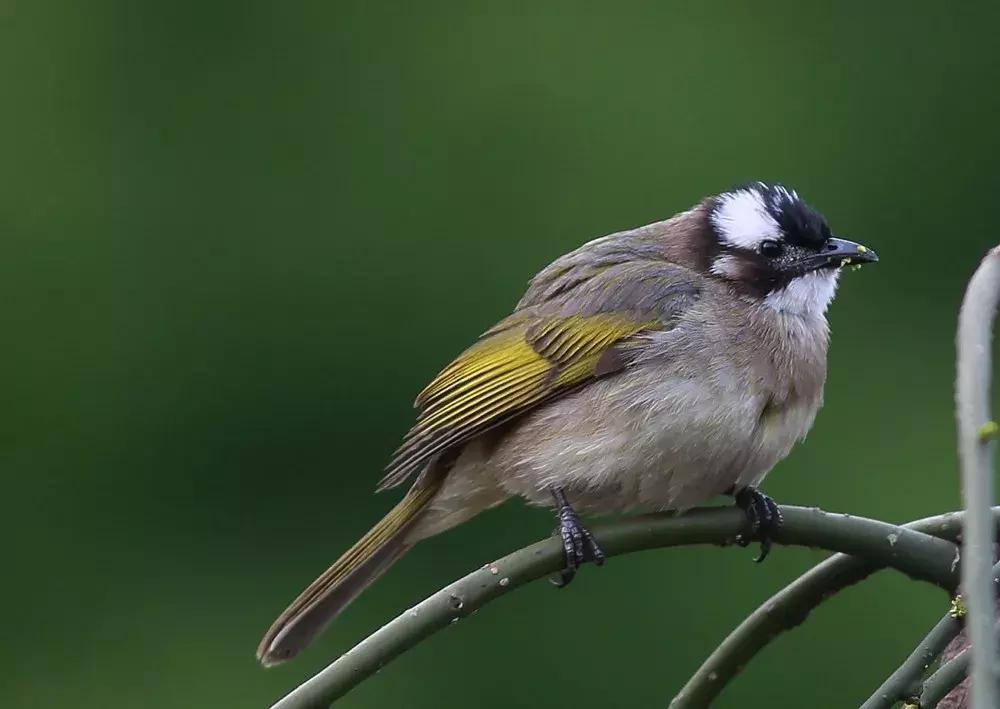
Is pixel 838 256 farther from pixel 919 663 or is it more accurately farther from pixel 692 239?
pixel 919 663

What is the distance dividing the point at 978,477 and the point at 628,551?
1.02 metres

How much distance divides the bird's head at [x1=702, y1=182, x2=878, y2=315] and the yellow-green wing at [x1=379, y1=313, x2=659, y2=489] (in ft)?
1.00

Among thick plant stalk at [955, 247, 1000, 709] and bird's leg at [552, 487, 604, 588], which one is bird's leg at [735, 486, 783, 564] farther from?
thick plant stalk at [955, 247, 1000, 709]

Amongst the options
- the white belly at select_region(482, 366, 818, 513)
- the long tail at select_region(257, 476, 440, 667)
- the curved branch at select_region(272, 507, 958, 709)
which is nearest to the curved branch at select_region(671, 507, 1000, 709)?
the curved branch at select_region(272, 507, 958, 709)

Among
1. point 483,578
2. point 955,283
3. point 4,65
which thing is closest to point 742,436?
point 483,578

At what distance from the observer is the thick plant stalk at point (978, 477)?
5.10 ft

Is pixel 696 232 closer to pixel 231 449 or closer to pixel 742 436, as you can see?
pixel 742 436

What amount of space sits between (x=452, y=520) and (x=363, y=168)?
3.88 meters

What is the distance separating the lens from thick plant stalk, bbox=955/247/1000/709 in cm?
155

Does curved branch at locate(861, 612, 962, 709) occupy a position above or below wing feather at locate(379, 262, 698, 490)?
below

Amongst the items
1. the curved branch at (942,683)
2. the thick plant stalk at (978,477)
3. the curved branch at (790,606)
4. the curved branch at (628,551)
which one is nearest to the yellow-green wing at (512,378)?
the curved branch at (628,551)

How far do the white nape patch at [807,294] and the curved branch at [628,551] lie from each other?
104 cm

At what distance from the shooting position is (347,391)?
696 cm

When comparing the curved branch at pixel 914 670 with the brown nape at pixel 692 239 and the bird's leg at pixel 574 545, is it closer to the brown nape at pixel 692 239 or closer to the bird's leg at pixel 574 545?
the bird's leg at pixel 574 545
